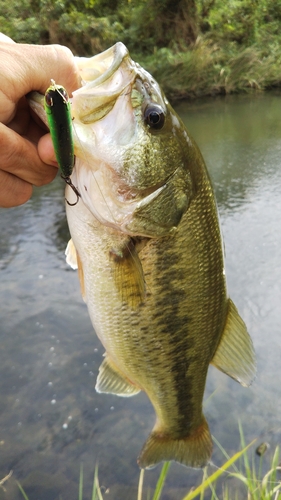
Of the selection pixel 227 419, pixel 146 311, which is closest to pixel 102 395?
pixel 227 419

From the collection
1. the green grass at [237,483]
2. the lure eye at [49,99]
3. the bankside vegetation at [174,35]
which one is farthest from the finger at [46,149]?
the bankside vegetation at [174,35]

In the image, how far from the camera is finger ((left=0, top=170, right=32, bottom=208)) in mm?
1510

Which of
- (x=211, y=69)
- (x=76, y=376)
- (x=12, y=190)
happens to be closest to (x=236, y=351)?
(x=12, y=190)

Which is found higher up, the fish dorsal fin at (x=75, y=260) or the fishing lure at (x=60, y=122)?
the fishing lure at (x=60, y=122)

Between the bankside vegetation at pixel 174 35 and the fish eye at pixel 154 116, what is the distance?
12.2m

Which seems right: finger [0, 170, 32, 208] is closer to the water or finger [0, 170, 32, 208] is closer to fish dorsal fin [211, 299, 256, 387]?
fish dorsal fin [211, 299, 256, 387]

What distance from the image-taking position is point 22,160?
4.53 feet

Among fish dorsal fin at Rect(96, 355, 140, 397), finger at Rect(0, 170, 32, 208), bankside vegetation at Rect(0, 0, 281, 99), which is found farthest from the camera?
bankside vegetation at Rect(0, 0, 281, 99)

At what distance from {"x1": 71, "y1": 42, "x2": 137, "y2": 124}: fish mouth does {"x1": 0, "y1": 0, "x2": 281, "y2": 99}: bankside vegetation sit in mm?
12197

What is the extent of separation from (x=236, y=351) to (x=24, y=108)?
1.24 m

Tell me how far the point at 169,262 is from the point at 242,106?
12.0 metres

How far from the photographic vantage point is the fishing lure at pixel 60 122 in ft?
2.89

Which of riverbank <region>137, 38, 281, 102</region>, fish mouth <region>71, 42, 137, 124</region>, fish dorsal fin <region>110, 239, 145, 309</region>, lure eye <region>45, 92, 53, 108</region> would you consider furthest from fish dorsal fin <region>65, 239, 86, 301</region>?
riverbank <region>137, 38, 281, 102</region>

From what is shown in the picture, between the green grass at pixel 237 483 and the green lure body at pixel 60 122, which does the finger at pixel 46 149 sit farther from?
the green grass at pixel 237 483
